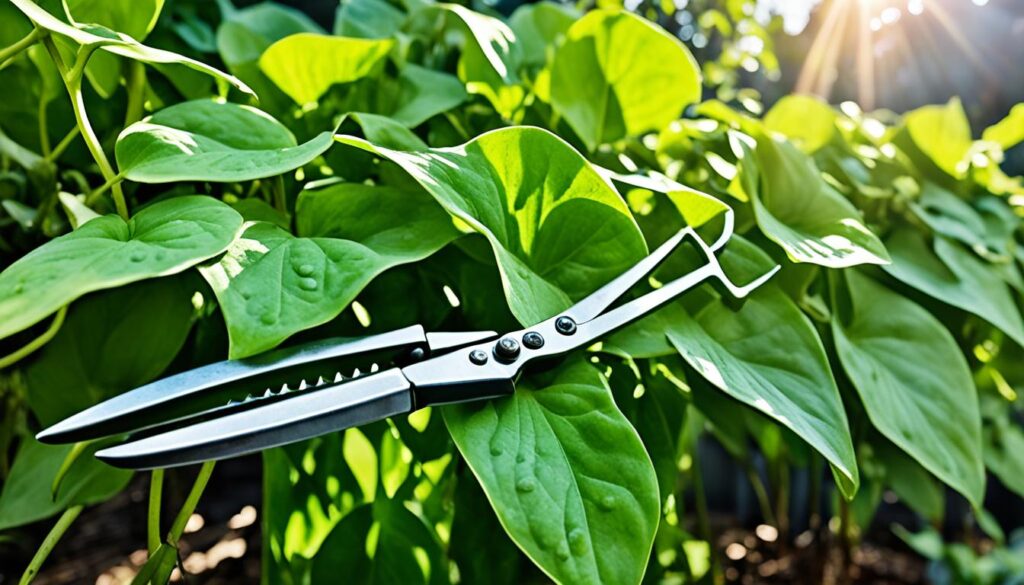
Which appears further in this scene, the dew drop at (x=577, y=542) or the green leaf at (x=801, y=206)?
the green leaf at (x=801, y=206)

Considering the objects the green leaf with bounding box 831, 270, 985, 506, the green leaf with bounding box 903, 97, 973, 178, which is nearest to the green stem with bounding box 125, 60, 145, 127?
the green leaf with bounding box 831, 270, 985, 506

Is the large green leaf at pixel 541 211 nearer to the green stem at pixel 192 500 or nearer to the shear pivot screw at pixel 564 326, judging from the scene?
the shear pivot screw at pixel 564 326

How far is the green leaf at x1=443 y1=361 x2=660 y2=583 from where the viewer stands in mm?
246

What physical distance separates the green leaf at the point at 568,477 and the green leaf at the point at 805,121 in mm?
420

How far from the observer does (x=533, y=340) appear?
0.30 m

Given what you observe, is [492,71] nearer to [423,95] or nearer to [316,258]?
[423,95]

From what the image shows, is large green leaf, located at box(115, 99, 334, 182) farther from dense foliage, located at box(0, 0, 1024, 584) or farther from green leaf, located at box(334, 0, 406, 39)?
green leaf, located at box(334, 0, 406, 39)

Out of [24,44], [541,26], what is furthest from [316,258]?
[541,26]

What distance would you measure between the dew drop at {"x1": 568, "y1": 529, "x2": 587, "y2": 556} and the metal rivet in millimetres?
77

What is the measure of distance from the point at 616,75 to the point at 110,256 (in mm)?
314

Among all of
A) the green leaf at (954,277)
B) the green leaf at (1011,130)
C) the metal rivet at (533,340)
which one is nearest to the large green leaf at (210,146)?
the metal rivet at (533,340)

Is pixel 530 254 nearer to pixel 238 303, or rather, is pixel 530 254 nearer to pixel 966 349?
pixel 238 303

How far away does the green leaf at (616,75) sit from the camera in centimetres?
45

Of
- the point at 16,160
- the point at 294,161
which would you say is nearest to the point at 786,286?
the point at 294,161
